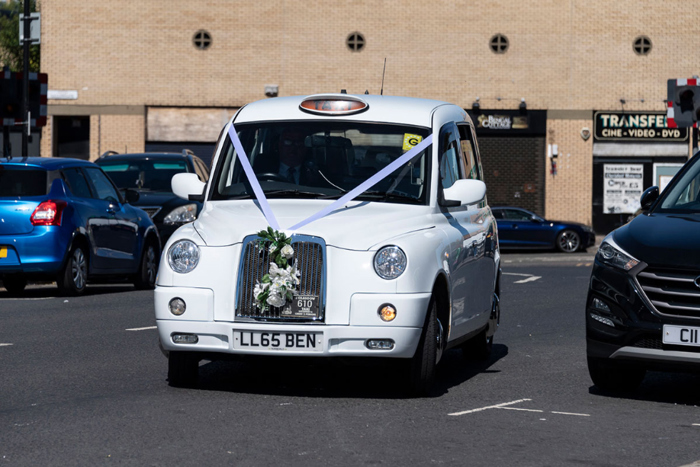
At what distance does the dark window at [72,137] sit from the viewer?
38.8 m

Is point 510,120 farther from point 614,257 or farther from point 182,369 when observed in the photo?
point 182,369

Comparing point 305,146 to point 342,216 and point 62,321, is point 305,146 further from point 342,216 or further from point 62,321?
point 62,321

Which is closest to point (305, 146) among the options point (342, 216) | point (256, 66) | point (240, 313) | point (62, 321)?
point (342, 216)

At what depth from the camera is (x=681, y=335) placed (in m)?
7.05

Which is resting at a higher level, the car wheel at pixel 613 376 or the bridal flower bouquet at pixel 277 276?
the bridal flower bouquet at pixel 277 276

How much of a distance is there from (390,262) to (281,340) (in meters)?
0.78

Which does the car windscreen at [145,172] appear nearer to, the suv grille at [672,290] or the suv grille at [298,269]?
the suv grille at [298,269]

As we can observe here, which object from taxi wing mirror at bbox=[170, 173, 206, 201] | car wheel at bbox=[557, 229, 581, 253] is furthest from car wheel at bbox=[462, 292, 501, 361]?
car wheel at bbox=[557, 229, 581, 253]

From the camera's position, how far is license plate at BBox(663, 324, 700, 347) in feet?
23.0

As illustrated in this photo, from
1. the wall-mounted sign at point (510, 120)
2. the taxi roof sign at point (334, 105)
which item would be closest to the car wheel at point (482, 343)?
the taxi roof sign at point (334, 105)

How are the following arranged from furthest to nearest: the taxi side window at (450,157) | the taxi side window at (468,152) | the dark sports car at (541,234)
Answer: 1. the dark sports car at (541,234)
2. the taxi side window at (468,152)
3. the taxi side window at (450,157)

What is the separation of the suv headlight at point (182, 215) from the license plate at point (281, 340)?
1037 cm

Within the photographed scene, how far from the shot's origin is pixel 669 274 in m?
7.11

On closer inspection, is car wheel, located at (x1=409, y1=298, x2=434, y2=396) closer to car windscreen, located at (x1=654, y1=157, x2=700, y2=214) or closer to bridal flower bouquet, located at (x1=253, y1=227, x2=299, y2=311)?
bridal flower bouquet, located at (x1=253, y1=227, x2=299, y2=311)
